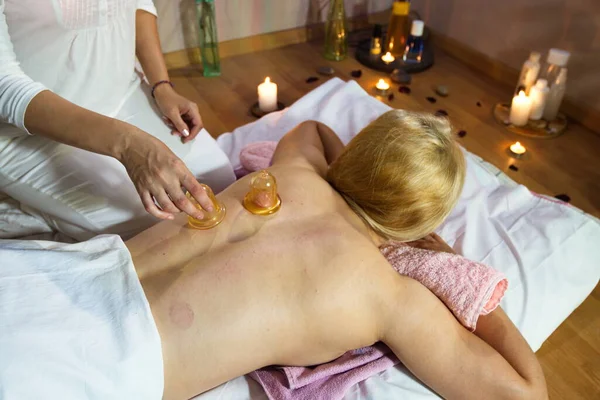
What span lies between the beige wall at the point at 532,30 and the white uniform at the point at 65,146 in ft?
5.46

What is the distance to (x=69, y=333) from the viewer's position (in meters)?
0.78

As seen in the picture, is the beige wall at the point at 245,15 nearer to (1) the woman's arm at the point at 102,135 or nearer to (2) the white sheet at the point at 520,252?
(2) the white sheet at the point at 520,252

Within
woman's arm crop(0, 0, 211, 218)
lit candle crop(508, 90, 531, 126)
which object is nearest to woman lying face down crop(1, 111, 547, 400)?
woman's arm crop(0, 0, 211, 218)

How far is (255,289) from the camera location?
34.0 inches

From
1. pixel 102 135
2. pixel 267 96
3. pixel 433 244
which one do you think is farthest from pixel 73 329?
pixel 267 96

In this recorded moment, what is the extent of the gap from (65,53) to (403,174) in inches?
32.6

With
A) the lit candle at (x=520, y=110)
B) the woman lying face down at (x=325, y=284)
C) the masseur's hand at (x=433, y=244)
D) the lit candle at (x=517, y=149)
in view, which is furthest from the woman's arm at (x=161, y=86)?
the lit candle at (x=520, y=110)

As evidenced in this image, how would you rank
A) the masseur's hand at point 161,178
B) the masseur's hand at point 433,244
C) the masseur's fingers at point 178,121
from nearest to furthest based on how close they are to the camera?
the masseur's hand at point 161,178
the masseur's hand at point 433,244
the masseur's fingers at point 178,121

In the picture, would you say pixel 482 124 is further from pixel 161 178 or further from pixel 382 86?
pixel 161 178

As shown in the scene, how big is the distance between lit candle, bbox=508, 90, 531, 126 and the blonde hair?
1147mm

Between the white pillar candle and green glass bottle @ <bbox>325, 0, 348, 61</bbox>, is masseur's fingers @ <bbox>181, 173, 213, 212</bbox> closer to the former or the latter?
the white pillar candle

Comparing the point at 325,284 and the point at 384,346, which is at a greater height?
the point at 325,284

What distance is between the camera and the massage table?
3.47 ft

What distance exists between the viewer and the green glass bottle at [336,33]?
2.38 m
